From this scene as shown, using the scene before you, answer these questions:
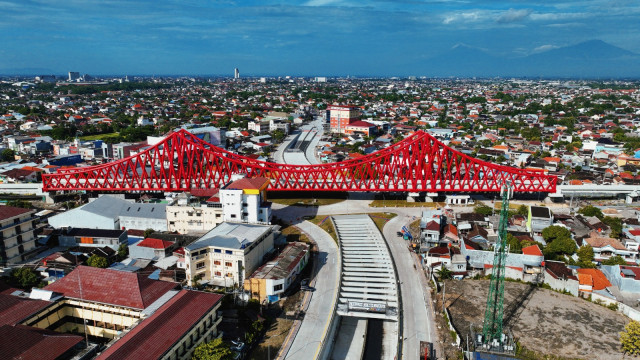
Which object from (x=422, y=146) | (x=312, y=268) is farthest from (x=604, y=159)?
(x=312, y=268)

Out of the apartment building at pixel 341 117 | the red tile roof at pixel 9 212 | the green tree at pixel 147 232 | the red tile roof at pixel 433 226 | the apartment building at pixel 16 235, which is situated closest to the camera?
the apartment building at pixel 16 235

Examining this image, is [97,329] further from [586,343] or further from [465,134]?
[465,134]

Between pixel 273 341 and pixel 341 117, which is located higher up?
pixel 341 117

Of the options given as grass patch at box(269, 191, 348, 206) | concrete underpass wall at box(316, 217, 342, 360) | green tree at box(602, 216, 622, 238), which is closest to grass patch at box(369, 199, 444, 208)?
grass patch at box(269, 191, 348, 206)

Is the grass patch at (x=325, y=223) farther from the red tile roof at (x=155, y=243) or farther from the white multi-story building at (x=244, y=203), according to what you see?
the red tile roof at (x=155, y=243)

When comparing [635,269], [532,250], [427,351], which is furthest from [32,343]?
[635,269]

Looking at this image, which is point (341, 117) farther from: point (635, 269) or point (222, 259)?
point (635, 269)

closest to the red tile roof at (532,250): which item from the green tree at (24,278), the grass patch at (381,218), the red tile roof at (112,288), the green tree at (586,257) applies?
the green tree at (586,257)
